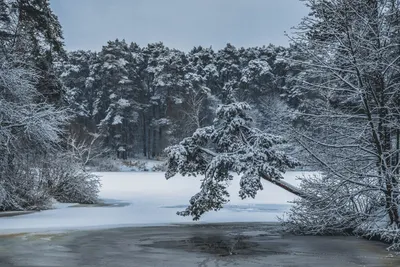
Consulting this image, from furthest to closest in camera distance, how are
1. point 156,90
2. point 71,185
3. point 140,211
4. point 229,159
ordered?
point 156,90, point 71,185, point 140,211, point 229,159

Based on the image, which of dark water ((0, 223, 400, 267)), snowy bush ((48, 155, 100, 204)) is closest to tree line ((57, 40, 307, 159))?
snowy bush ((48, 155, 100, 204))

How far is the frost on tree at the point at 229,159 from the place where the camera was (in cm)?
1568

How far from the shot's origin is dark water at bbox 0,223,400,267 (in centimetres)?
1025

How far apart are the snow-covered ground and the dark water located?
2032mm

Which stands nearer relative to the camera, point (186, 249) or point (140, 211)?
point (186, 249)

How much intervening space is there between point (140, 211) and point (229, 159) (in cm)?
567

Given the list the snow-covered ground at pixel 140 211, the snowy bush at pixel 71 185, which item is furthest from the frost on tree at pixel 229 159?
the snowy bush at pixel 71 185

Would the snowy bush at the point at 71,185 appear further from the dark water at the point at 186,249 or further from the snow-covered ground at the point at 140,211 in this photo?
the dark water at the point at 186,249

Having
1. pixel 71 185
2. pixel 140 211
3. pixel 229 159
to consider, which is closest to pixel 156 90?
pixel 71 185

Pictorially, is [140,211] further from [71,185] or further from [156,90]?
[156,90]

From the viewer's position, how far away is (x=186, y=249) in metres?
11.8

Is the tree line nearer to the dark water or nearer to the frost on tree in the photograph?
the frost on tree

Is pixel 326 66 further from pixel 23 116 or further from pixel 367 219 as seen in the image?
pixel 23 116

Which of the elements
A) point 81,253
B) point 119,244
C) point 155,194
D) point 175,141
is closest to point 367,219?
point 119,244
